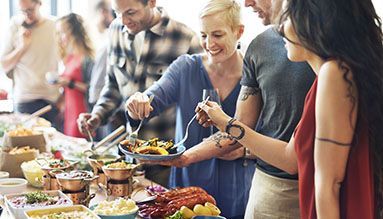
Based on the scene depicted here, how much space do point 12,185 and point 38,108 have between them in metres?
2.76

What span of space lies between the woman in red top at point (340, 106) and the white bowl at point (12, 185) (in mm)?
1330

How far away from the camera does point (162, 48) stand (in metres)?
3.23

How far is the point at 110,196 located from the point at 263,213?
2.01 feet

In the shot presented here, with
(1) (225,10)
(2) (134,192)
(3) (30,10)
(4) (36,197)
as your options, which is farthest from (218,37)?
(3) (30,10)

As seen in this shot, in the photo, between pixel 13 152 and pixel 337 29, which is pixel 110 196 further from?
pixel 337 29

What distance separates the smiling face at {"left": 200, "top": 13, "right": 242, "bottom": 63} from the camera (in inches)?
98.0

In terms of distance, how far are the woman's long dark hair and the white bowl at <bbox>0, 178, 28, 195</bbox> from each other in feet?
4.77

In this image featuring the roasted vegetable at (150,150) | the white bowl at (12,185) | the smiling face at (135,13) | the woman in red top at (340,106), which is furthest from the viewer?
the smiling face at (135,13)

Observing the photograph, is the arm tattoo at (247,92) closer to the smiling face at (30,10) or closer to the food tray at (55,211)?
the food tray at (55,211)

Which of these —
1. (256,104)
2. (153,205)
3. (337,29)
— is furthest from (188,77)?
(337,29)

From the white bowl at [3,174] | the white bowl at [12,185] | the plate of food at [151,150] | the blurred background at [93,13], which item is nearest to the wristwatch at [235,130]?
the plate of food at [151,150]

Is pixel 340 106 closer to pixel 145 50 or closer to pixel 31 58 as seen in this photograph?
pixel 145 50

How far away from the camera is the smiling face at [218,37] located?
249 centimetres

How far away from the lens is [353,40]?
57.3 inches
